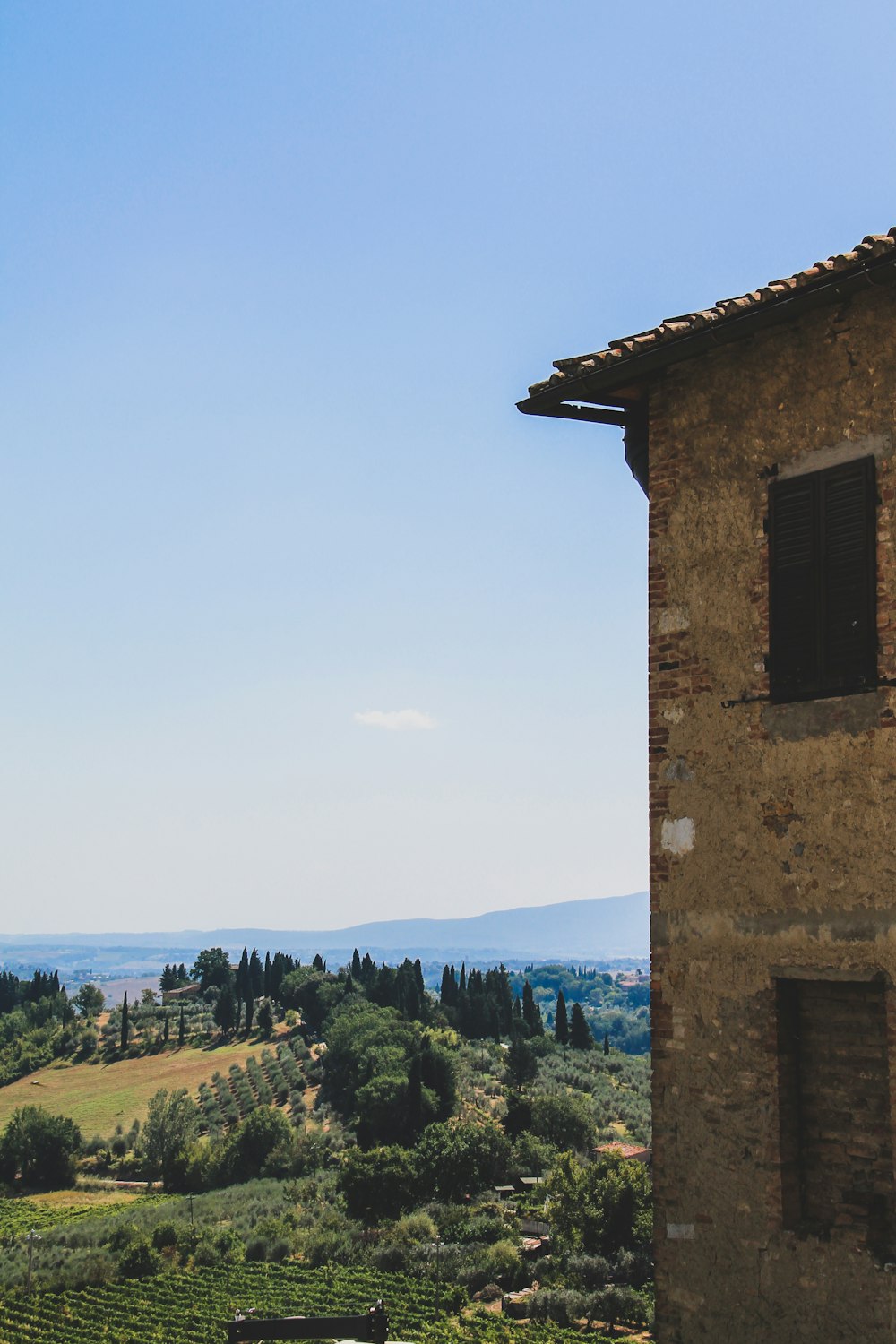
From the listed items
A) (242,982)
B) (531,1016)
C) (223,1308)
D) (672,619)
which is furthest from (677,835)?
(242,982)

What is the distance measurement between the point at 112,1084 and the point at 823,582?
96932mm

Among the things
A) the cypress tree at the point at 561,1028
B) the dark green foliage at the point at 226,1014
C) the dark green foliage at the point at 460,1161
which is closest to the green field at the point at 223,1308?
the dark green foliage at the point at 460,1161

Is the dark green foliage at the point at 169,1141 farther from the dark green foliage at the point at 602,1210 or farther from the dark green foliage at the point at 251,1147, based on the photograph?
the dark green foliage at the point at 602,1210

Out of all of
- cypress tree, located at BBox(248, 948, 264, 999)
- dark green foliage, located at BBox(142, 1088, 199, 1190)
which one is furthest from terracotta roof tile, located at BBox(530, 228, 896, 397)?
cypress tree, located at BBox(248, 948, 264, 999)

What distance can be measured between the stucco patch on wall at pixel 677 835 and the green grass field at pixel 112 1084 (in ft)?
272

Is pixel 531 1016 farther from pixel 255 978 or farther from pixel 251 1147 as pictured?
pixel 251 1147

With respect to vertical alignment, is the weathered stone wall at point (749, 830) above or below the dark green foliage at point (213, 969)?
above

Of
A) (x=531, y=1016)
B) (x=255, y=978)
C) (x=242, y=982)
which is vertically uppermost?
(x=255, y=978)

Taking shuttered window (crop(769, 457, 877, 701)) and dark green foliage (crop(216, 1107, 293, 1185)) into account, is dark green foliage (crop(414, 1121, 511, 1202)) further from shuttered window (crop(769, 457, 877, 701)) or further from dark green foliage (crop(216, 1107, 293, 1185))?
shuttered window (crop(769, 457, 877, 701))

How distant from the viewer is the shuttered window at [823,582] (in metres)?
6.70

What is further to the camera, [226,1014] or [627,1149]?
[226,1014]

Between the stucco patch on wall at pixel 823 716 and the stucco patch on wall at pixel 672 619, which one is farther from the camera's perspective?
the stucco patch on wall at pixel 672 619

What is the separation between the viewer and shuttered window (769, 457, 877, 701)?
22.0 ft

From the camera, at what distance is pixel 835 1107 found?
6520mm
